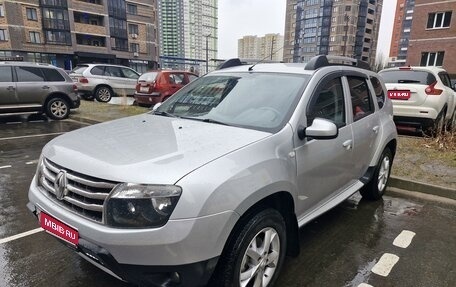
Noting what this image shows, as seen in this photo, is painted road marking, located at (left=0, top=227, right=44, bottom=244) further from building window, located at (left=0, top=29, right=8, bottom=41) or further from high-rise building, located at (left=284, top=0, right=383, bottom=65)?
high-rise building, located at (left=284, top=0, right=383, bottom=65)

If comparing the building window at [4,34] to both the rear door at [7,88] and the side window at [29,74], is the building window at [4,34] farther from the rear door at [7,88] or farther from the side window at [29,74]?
the rear door at [7,88]

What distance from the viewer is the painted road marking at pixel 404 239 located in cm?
339

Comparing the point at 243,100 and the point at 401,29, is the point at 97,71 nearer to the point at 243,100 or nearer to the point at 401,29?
the point at 243,100

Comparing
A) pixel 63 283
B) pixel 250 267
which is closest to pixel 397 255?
pixel 250 267

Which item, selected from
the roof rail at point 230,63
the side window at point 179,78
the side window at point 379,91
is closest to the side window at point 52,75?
the side window at point 179,78

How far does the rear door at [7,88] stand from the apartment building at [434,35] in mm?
30426

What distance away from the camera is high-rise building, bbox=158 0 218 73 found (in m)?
79.0

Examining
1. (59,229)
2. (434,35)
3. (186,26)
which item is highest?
(186,26)

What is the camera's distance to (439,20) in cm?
2800

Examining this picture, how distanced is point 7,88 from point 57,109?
144 cm

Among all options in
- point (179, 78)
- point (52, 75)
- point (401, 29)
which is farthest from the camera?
point (401, 29)

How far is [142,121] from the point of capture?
318cm

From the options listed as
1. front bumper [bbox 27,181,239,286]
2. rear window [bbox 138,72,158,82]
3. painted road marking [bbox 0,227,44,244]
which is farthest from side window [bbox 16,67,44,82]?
front bumper [bbox 27,181,239,286]

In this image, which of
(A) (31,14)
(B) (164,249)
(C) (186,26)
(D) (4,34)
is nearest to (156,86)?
(B) (164,249)
